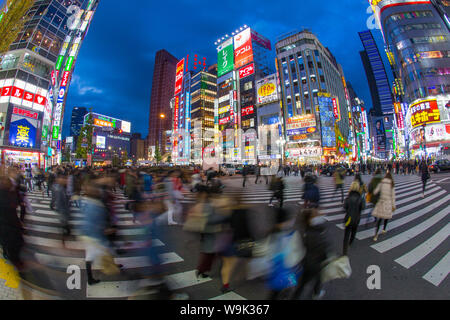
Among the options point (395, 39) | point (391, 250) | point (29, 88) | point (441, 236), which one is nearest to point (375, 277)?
point (391, 250)

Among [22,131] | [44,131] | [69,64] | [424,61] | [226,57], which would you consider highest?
[226,57]

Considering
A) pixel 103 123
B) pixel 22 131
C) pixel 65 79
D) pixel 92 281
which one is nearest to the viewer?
pixel 92 281

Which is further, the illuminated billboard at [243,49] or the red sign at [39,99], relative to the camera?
the illuminated billboard at [243,49]

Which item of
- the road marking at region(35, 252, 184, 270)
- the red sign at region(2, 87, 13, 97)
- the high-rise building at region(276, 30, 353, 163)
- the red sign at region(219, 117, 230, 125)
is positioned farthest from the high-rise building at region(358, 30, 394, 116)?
the red sign at region(2, 87, 13, 97)

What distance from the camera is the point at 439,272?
3721mm

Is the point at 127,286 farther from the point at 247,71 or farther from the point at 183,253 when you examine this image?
the point at 247,71

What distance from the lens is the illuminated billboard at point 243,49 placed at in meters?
63.3

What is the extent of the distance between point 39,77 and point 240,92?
53.1 meters

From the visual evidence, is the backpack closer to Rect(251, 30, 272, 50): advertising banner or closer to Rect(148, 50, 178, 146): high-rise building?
Rect(251, 30, 272, 50): advertising banner

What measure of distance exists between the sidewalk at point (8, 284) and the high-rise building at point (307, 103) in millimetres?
Answer: 49641

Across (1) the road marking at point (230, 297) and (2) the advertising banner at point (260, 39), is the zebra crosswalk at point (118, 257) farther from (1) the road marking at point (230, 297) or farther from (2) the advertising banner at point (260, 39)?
(2) the advertising banner at point (260, 39)

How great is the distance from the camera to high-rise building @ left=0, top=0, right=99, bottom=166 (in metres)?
28.8

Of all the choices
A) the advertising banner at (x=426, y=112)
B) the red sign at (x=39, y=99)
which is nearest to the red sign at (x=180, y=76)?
the red sign at (x=39, y=99)

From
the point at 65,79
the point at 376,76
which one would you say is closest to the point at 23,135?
the point at 65,79
